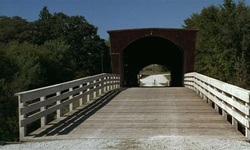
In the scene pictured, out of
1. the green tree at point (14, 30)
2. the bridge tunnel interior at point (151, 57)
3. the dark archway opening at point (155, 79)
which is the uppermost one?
the green tree at point (14, 30)

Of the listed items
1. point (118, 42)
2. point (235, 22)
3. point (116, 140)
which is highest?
point (235, 22)

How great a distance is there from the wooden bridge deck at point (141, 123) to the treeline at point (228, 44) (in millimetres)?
28126

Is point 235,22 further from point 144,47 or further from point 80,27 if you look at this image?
point 80,27

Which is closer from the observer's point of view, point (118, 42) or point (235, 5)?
point (118, 42)

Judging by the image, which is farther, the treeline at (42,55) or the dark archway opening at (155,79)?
the dark archway opening at (155,79)

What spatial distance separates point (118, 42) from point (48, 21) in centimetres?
5263

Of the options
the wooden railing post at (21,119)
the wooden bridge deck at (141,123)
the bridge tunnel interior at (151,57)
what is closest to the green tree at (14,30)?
the bridge tunnel interior at (151,57)

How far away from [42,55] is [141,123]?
43163 mm

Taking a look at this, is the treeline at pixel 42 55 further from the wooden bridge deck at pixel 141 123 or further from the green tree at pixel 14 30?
the wooden bridge deck at pixel 141 123

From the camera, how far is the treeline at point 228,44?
43219mm

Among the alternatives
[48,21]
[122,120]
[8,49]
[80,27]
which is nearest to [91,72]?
[80,27]

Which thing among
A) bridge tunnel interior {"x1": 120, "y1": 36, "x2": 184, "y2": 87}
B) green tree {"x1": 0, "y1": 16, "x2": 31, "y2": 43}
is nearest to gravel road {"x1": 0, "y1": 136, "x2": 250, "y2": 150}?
bridge tunnel interior {"x1": 120, "y1": 36, "x2": 184, "y2": 87}

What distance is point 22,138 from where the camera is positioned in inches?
284

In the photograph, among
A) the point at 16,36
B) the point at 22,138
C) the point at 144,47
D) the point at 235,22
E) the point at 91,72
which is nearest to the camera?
the point at 22,138
